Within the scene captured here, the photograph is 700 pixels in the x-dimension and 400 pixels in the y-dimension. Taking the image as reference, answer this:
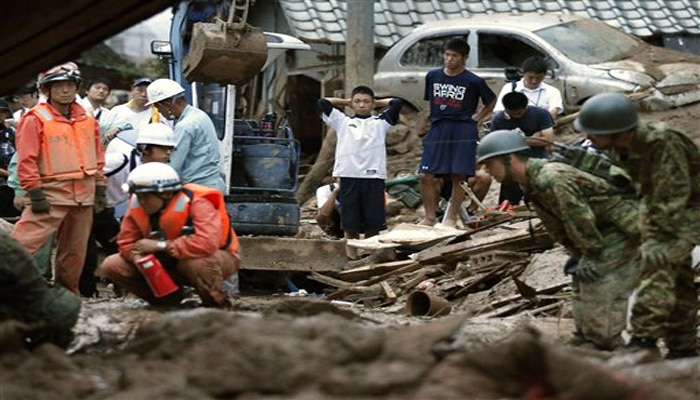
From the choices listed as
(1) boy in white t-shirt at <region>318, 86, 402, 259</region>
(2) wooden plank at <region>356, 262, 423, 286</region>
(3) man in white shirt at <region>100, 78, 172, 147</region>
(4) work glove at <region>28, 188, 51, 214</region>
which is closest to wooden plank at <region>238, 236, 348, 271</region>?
(2) wooden plank at <region>356, 262, 423, 286</region>

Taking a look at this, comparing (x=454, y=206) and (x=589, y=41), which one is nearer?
(x=454, y=206)

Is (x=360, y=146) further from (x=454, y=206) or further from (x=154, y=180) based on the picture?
(x=154, y=180)

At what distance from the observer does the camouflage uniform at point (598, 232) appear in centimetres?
955

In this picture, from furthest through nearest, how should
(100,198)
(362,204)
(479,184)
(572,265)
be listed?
(479,184) < (362,204) < (100,198) < (572,265)

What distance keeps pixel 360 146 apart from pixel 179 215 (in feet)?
16.1

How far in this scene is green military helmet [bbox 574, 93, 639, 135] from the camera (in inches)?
357

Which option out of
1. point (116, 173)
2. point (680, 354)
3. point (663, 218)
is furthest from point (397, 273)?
point (663, 218)

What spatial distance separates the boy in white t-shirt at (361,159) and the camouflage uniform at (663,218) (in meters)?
5.82

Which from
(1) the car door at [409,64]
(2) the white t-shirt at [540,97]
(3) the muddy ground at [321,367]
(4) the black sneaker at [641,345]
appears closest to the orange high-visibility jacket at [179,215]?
(3) the muddy ground at [321,367]

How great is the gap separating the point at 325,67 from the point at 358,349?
54.8ft

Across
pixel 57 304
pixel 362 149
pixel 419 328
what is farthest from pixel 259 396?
pixel 362 149

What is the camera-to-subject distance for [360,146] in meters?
14.9

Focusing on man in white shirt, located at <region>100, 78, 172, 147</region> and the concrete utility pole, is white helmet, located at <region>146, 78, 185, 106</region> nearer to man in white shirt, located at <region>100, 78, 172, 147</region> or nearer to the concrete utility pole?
man in white shirt, located at <region>100, 78, 172, 147</region>

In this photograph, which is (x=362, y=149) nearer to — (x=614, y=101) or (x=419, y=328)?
(x=614, y=101)
